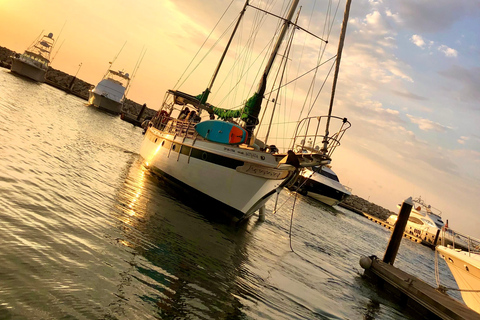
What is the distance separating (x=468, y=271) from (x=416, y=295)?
241cm

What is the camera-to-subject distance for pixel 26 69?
2709 inches

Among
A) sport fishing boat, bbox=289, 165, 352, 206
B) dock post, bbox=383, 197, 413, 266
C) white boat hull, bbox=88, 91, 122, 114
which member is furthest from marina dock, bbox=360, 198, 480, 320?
white boat hull, bbox=88, 91, 122, 114

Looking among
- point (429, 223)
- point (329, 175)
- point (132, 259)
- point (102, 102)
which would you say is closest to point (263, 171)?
point (132, 259)

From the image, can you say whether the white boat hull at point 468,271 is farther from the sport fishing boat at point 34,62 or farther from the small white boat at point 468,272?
the sport fishing boat at point 34,62

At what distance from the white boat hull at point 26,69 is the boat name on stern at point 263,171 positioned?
231ft

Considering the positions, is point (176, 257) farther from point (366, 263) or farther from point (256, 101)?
point (256, 101)

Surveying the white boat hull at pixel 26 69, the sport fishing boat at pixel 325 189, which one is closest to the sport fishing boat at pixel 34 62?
the white boat hull at pixel 26 69

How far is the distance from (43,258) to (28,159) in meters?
8.56

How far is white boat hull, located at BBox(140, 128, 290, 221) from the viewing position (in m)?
15.1

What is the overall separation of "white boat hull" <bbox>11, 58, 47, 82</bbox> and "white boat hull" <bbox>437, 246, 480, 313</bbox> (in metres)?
77.5

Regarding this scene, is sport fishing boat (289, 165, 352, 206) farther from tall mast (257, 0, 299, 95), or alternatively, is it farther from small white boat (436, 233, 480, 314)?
small white boat (436, 233, 480, 314)

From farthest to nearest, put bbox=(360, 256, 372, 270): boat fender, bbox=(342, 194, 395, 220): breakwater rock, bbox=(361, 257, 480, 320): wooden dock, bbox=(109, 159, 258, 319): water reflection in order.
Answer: bbox=(342, 194, 395, 220): breakwater rock → bbox=(360, 256, 372, 270): boat fender → bbox=(361, 257, 480, 320): wooden dock → bbox=(109, 159, 258, 319): water reflection

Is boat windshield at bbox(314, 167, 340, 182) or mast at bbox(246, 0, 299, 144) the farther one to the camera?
boat windshield at bbox(314, 167, 340, 182)

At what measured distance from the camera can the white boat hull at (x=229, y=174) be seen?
15.1m
